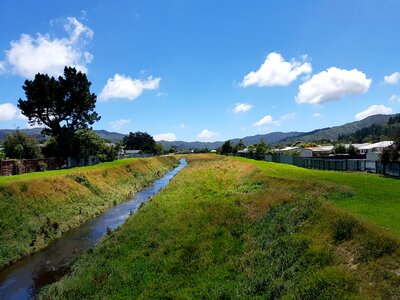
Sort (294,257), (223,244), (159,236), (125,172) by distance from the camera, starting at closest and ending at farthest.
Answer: (294,257), (223,244), (159,236), (125,172)

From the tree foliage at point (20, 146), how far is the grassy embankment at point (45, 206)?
107ft

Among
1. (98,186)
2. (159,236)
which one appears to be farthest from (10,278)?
(98,186)

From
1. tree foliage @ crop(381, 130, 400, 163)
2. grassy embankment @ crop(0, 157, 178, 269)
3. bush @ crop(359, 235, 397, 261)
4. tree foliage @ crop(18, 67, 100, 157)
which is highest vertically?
tree foliage @ crop(18, 67, 100, 157)

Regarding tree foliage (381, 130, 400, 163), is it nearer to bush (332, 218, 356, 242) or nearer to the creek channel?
the creek channel

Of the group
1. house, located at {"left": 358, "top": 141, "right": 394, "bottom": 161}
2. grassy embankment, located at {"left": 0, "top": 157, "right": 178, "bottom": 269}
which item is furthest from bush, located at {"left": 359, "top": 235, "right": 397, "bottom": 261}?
house, located at {"left": 358, "top": 141, "right": 394, "bottom": 161}

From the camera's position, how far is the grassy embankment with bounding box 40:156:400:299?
38.0 ft

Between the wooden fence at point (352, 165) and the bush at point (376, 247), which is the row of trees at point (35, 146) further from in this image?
the bush at point (376, 247)

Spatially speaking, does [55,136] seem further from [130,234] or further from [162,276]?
[162,276]

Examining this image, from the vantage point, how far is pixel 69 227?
31.8 m

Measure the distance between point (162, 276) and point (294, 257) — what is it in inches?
233

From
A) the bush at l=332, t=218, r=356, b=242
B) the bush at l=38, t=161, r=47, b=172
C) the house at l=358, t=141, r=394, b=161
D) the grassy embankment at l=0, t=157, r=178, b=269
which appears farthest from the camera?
the house at l=358, t=141, r=394, b=161

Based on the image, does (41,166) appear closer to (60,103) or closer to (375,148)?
(60,103)

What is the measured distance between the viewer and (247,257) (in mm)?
17031

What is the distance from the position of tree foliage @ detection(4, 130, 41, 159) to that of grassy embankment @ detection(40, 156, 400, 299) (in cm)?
6147
